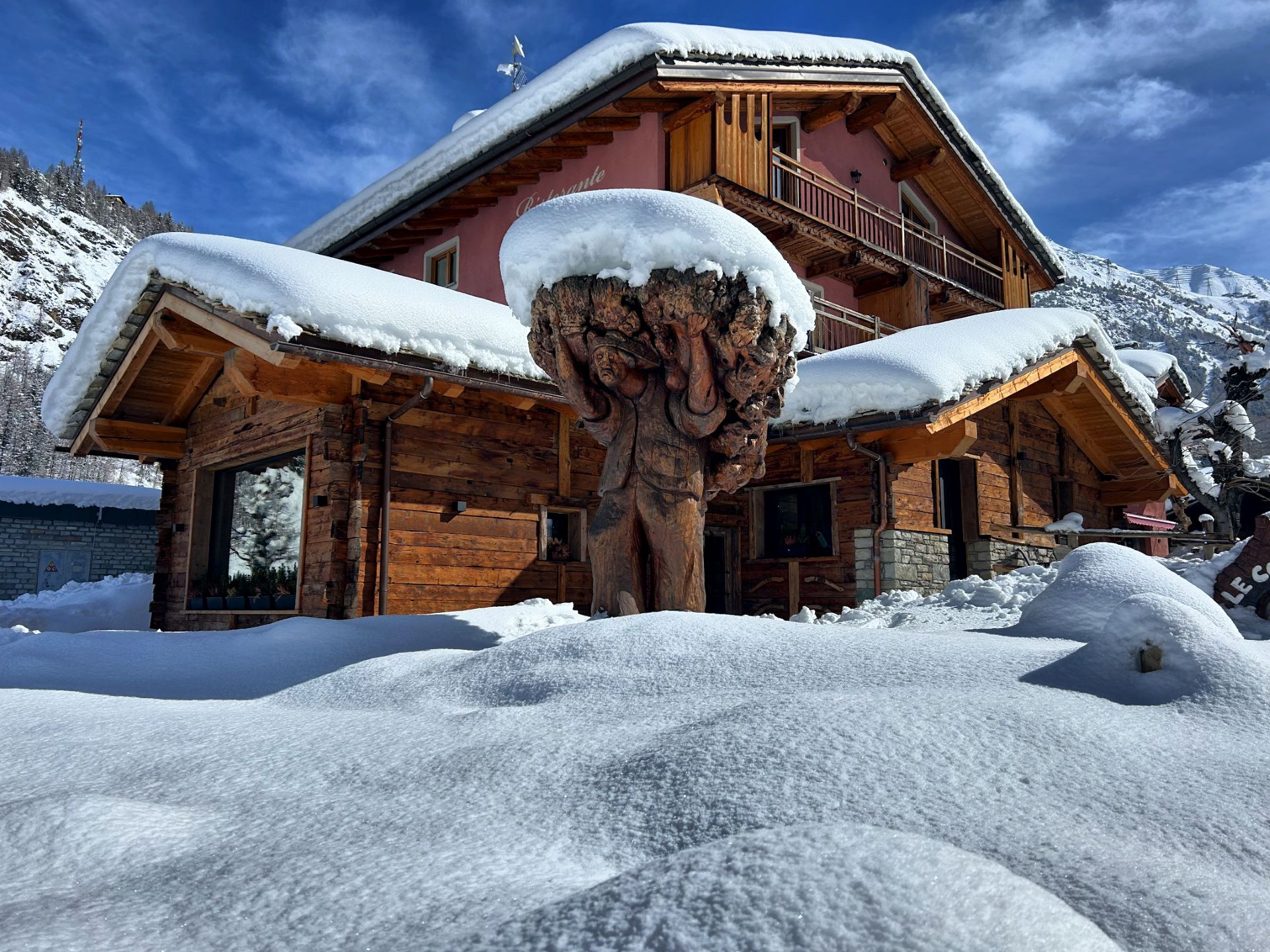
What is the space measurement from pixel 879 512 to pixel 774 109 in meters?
8.12

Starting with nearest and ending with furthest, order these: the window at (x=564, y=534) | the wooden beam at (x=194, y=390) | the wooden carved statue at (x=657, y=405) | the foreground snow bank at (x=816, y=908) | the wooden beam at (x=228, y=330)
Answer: the foreground snow bank at (x=816, y=908) → the wooden carved statue at (x=657, y=405) → the wooden beam at (x=228, y=330) → the window at (x=564, y=534) → the wooden beam at (x=194, y=390)

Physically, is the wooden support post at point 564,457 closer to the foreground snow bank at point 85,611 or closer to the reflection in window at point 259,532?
the reflection in window at point 259,532

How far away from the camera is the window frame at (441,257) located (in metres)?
15.4

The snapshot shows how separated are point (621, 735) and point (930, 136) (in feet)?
56.6

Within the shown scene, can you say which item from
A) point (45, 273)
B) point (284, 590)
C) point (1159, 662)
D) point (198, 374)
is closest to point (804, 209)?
point (198, 374)

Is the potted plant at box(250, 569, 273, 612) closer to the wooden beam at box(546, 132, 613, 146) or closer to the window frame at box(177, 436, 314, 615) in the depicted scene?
the window frame at box(177, 436, 314, 615)

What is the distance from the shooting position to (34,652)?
4.27 metres

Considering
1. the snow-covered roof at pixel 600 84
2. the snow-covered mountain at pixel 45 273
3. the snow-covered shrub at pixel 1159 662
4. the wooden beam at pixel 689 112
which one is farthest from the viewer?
the snow-covered mountain at pixel 45 273

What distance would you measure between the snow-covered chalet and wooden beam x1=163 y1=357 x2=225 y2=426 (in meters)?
0.05

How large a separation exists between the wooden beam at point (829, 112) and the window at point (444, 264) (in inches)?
269

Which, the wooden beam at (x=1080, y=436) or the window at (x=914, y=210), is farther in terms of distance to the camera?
the window at (x=914, y=210)

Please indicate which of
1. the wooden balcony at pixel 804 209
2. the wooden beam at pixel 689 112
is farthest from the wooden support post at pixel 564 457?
the wooden beam at pixel 689 112

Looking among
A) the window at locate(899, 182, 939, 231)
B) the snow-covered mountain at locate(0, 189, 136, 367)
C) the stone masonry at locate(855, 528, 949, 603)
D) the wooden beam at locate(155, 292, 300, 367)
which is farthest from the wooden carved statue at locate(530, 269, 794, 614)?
the snow-covered mountain at locate(0, 189, 136, 367)

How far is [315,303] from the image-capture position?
708 centimetres
